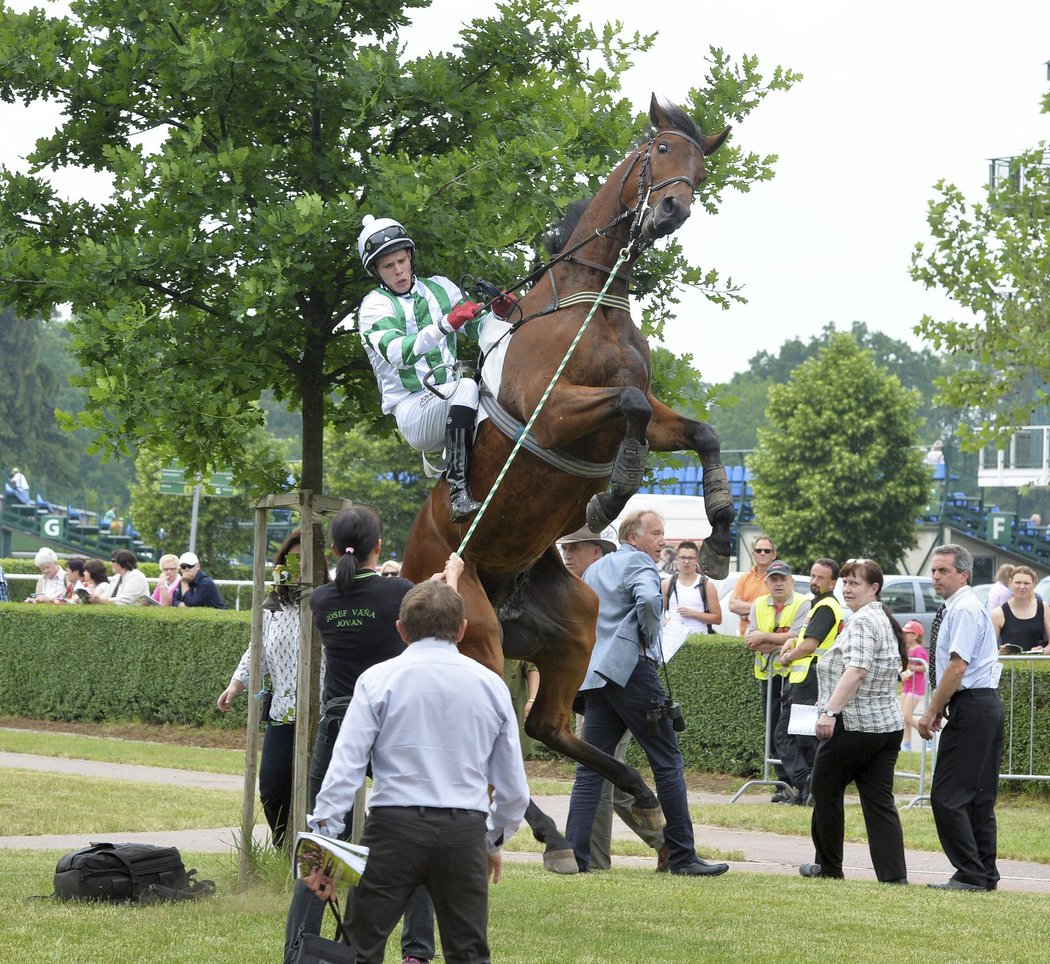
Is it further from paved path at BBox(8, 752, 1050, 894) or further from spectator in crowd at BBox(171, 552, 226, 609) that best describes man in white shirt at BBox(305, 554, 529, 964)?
spectator in crowd at BBox(171, 552, 226, 609)

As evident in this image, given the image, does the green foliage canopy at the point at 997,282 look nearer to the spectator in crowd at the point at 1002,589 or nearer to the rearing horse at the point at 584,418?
the spectator in crowd at the point at 1002,589

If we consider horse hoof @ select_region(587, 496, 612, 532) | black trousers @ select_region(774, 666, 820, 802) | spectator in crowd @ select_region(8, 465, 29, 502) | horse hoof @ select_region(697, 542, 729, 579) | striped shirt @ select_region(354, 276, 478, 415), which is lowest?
black trousers @ select_region(774, 666, 820, 802)

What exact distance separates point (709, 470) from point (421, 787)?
2226 millimetres

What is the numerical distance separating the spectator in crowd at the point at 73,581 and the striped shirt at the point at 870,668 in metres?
14.2

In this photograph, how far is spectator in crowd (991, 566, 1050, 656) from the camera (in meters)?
14.9

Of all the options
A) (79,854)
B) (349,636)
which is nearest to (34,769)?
(79,854)

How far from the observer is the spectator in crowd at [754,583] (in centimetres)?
1510

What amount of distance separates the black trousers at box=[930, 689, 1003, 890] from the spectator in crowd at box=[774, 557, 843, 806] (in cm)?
271

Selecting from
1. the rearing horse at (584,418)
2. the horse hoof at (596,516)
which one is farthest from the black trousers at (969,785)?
the horse hoof at (596,516)

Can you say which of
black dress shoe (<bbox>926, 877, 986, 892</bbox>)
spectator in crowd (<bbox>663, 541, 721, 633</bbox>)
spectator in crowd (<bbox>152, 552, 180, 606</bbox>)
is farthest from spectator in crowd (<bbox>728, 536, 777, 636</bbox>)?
spectator in crowd (<bbox>152, 552, 180, 606</bbox>)

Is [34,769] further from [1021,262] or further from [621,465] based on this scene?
[1021,262]

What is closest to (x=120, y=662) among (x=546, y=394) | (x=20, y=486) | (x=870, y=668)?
(x=870, y=668)

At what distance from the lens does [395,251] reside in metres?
7.21

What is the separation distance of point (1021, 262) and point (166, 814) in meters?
15.3
